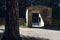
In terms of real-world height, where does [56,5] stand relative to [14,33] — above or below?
above

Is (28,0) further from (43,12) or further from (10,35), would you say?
(10,35)

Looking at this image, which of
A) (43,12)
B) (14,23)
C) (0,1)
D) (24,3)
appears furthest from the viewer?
(24,3)

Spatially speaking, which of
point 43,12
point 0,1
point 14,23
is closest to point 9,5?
point 14,23

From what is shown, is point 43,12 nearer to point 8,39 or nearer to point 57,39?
point 57,39

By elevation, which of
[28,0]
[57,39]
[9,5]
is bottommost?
[57,39]

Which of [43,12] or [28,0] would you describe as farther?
[28,0]

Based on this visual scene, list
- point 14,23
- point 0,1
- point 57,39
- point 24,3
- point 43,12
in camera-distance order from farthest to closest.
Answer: point 24,3, point 0,1, point 43,12, point 57,39, point 14,23

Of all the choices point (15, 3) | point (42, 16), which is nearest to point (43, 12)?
point (42, 16)

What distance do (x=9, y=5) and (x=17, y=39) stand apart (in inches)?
73.9

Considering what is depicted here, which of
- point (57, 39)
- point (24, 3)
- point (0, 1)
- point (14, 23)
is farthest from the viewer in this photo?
point (24, 3)

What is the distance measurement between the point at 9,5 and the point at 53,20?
38.1 ft

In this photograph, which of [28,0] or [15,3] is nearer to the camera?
[15,3]

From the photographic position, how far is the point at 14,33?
1058cm

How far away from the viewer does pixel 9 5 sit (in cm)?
1057
